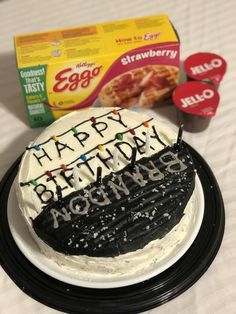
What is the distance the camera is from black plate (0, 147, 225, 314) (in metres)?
0.97

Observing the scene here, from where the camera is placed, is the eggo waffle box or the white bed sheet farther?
the eggo waffle box

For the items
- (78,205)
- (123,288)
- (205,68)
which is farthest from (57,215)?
(205,68)

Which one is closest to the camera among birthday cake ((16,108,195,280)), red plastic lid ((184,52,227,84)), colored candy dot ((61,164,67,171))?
birthday cake ((16,108,195,280))

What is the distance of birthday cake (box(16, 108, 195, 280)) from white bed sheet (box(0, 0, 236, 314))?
14cm

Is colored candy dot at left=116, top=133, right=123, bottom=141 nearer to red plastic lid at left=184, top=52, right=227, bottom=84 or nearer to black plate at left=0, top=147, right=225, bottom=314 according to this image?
black plate at left=0, top=147, right=225, bottom=314

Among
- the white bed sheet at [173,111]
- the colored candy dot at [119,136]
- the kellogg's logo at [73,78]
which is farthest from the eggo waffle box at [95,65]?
the colored candy dot at [119,136]

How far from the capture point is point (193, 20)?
1775 millimetres

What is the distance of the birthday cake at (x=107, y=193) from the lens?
37.4 inches

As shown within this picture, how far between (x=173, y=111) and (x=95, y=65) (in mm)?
335

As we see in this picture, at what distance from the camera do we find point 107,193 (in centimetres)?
101

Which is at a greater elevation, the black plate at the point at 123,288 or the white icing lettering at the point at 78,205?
the white icing lettering at the point at 78,205

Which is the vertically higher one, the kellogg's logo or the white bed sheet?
the kellogg's logo

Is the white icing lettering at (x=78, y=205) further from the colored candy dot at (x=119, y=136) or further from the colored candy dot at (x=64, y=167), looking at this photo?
the colored candy dot at (x=119, y=136)

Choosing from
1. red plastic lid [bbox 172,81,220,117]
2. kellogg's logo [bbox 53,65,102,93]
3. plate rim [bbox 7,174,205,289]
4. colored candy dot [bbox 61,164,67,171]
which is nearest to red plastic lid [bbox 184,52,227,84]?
red plastic lid [bbox 172,81,220,117]
